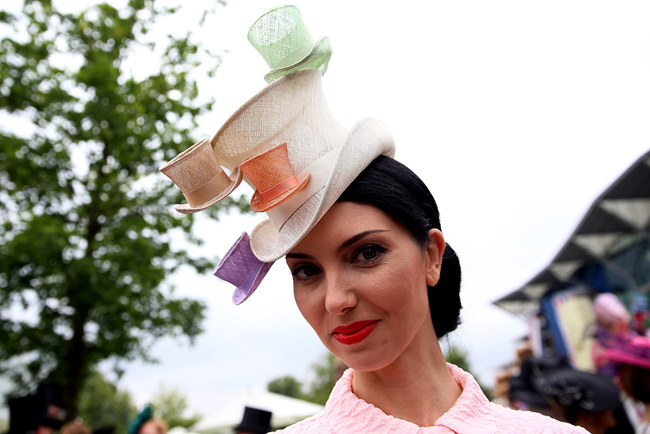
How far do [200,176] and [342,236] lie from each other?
0.46m

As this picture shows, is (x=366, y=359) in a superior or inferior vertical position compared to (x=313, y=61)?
inferior

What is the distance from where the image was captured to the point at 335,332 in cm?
159

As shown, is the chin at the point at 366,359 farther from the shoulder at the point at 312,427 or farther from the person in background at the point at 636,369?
the person in background at the point at 636,369

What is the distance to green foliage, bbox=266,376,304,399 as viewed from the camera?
210ft

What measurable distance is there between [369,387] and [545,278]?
71.7 feet

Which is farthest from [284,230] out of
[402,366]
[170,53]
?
[170,53]

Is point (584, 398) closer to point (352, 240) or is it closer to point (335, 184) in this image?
point (352, 240)

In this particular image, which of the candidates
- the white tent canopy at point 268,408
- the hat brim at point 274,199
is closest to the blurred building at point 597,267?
the white tent canopy at point 268,408

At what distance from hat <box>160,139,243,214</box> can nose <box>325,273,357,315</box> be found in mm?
414

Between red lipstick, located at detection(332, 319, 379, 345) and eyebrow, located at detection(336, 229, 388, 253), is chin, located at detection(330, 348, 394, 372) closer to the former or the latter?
red lipstick, located at detection(332, 319, 379, 345)

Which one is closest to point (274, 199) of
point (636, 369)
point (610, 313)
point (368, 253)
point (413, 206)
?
point (368, 253)

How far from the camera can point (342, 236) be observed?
1556 millimetres

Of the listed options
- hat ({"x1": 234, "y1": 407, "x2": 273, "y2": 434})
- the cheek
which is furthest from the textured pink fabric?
hat ({"x1": 234, "y1": 407, "x2": 273, "y2": 434})

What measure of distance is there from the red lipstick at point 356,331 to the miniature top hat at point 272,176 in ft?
1.37
